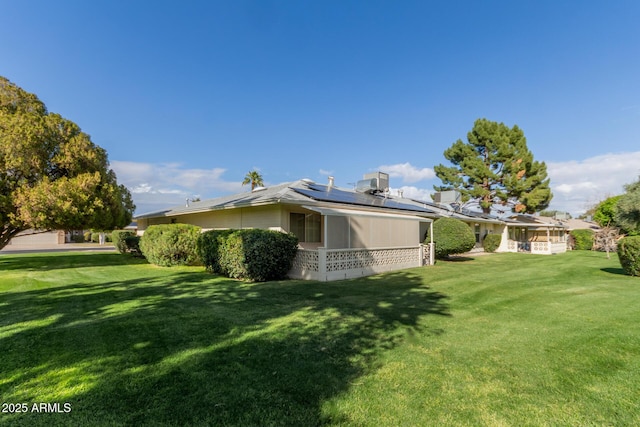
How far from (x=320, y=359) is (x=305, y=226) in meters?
10.5

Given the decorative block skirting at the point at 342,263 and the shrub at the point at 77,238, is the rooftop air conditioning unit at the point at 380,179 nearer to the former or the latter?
the decorative block skirting at the point at 342,263

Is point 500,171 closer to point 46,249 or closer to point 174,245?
point 174,245

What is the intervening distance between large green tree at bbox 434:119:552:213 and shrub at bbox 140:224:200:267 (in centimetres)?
3079

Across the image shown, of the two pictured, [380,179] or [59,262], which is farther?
[380,179]

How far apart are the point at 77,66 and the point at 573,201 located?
277 ft

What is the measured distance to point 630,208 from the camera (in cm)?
1232

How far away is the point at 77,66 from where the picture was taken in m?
14.0

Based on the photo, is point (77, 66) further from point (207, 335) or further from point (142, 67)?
point (207, 335)

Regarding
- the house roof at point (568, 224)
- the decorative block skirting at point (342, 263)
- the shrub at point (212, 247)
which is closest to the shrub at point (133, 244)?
the shrub at point (212, 247)

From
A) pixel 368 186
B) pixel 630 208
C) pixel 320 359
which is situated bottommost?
pixel 320 359

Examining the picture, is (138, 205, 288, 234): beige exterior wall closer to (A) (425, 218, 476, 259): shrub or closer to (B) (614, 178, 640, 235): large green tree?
(A) (425, 218, 476, 259): shrub

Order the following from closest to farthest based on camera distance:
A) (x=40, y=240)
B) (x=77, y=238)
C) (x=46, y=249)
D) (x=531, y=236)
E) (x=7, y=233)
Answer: (x=7, y=233) → (x=46, y=249) → (x=531, y=236) → (x=40, y=240) → (x=77, y=238)

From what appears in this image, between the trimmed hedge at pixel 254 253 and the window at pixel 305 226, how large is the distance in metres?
2.39

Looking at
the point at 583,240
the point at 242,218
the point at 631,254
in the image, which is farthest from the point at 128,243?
the point at 583,240
